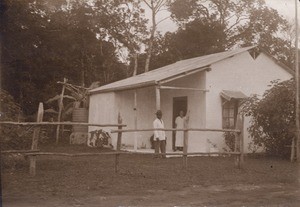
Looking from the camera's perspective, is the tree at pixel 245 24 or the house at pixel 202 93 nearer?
the house at pixel 202 93

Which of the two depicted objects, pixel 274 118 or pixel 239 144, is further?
pixel 274 118

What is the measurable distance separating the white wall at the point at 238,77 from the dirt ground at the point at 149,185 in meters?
3.89

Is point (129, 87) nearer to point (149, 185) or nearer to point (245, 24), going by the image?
point (149, 185)

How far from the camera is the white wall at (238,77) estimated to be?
15.9 meters

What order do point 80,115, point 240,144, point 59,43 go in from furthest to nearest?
point 59,43 → point 80,115 → point 240,144

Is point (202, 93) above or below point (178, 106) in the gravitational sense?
above

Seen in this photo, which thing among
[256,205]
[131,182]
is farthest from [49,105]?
[256,205]

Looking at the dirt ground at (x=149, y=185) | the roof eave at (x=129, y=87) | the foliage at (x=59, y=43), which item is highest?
the foliage at (x=59, y=43)

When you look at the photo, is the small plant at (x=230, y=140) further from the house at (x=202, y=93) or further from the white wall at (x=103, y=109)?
the white wall at (x=103, y=109)

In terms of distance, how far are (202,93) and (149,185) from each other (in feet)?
25.3

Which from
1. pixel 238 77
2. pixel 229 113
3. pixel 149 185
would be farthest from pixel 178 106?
pixel 149 185

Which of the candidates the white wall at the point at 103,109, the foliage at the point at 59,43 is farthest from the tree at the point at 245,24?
→ the white wall at the point at 103,109

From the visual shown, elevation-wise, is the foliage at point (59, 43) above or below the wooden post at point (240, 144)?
above

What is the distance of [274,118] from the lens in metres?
14.1
